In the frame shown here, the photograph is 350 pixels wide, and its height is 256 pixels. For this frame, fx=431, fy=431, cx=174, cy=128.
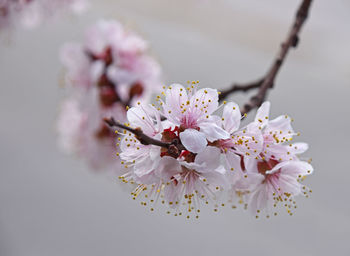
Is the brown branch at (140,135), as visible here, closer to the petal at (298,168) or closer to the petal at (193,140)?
the petal at (193,140)

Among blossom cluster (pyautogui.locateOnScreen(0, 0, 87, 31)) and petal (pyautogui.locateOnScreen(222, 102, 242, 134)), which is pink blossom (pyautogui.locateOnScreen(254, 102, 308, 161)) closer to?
petal (pyautogui.locateOnScreen(222, 102, 242, 134))

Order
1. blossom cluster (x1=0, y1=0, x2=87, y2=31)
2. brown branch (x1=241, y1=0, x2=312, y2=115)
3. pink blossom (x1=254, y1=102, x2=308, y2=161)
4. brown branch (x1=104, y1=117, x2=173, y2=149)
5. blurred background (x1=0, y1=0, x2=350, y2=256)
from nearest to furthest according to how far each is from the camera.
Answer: brown branch (x1=104, y1=117, x2=173, y2=149)
pink blossom (x1=254, y1=102, x2=308, y2=161)
brown branch (x1=241, y1=0, x2=312, y2=115)
blossom cluster (x1=0, y1=0, x2=87, y2=31)
blurred background (x1=0, y1=0, x2=350, y2=256)

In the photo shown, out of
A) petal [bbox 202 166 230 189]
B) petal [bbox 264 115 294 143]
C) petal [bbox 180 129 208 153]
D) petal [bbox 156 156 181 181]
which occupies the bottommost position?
petal [bbox 156 156 181 181]

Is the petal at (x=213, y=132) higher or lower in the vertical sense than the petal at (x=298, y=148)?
lower

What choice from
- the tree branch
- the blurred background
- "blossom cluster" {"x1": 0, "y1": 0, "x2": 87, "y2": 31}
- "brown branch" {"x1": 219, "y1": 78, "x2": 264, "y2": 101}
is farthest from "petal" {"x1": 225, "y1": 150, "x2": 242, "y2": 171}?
the blurred background

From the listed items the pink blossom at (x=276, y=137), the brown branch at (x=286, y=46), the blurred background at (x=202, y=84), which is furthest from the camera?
the blurred background at (x=202, y=84)

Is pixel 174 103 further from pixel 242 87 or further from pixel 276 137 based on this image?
pixel 242 87

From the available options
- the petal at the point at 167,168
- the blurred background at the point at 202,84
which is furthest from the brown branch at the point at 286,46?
the blurred background at the point at 202,84
